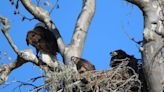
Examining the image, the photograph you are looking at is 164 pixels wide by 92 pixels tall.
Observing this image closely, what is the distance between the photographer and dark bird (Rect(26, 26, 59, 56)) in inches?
340

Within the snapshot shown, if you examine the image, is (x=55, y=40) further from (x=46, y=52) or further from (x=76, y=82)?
(x=76, y=82)

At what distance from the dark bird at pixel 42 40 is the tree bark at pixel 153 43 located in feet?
6.40

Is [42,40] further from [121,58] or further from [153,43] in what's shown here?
[153,43]

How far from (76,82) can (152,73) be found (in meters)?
1.20

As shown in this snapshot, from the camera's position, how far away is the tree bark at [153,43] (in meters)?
6.90

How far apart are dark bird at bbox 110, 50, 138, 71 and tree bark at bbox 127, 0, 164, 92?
2.21 ft

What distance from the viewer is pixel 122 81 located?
755 cm

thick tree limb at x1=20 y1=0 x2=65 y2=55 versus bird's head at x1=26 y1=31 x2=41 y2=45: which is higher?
thick tree limb at x1=20 y1=0 x2=65 y2=55

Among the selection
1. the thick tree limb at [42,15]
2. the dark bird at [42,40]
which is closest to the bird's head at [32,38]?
the dark bird at [42,40]

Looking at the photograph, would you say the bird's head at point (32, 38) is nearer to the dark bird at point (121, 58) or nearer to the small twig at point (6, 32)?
the small twig at point (6, 32)

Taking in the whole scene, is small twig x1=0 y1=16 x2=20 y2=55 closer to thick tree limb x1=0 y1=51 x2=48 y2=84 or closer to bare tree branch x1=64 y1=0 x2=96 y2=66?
thick tree limb x1=0 y1=51 x2=48 y2=84

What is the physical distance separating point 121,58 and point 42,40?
4.24 feet

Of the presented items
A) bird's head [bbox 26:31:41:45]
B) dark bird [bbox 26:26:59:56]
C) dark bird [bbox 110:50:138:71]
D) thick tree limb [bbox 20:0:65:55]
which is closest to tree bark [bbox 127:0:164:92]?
dark bird [bbox 110:50:138:71]

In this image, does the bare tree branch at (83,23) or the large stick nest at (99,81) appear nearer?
the large stick nest at (99,81)
